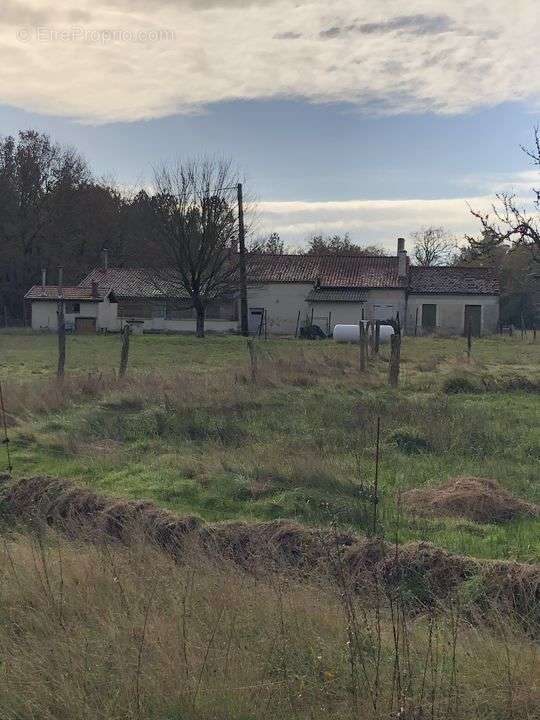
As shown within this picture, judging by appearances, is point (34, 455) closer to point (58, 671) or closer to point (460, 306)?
point (58, 671)

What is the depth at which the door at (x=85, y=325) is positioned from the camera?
5053 cm

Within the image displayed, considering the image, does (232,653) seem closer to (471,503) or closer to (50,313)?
(471,503)

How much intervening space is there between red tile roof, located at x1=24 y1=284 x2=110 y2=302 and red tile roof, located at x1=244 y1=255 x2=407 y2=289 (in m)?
10.5

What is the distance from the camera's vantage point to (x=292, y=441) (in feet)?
33.0

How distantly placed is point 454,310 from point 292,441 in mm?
42494

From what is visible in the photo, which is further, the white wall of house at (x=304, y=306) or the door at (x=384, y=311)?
the door at (x=384, y=311)

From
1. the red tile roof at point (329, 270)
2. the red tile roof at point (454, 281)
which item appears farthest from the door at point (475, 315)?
the red tile roof at point (329, 270)

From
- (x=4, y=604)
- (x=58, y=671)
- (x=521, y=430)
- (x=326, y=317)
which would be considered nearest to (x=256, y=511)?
(x=4, y=604)

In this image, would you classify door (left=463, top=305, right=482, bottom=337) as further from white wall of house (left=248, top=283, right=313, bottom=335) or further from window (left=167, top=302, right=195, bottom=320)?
window (left=167, top=302, right=195, bottom=320)

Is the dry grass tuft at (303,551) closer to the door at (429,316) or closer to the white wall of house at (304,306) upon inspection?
the white wall of house at (304,306)

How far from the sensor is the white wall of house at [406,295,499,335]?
50094 mm

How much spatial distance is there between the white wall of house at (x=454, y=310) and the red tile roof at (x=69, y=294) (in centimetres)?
2100

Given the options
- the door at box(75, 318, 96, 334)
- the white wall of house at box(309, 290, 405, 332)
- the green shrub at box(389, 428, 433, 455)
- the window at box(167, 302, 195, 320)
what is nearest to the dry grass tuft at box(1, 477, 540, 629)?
the green shrub at box(389, 428, 433, 455)

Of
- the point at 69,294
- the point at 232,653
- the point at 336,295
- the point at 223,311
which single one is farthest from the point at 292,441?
the point at 69,294
